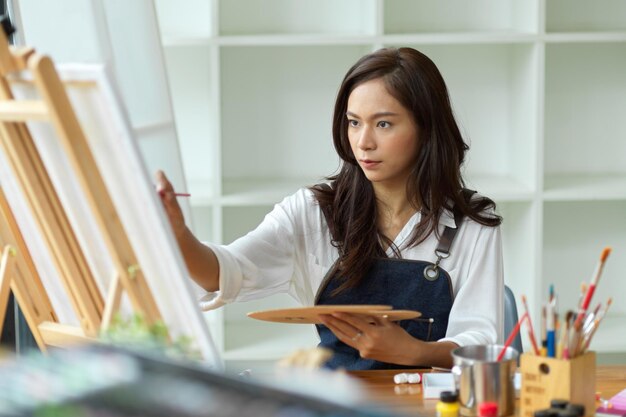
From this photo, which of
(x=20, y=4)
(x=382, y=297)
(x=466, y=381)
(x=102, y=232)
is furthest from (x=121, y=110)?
(x=20, y=4)

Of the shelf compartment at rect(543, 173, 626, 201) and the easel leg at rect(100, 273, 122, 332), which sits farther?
the shelf compartment at rect(543, 173, 626, 201)

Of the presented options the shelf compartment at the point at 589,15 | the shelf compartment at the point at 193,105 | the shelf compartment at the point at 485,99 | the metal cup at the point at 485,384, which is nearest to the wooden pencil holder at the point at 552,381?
the metal cup at the point at 485,384

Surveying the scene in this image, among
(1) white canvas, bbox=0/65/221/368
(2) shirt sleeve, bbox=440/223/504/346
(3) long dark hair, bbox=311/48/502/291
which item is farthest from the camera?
(3) long dark hair, bbox=311/48/502/291

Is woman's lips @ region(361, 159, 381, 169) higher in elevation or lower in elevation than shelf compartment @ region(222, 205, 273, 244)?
higher

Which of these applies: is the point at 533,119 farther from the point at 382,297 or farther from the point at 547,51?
the point at 382,297

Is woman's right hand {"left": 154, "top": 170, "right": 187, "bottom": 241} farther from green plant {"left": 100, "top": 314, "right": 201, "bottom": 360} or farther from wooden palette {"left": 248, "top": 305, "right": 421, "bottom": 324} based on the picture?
green plant {"left": 100, "top": 314, "right": 201, "bottom": 360}

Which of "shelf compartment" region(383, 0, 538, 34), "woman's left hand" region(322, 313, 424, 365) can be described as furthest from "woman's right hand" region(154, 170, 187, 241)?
"shelf compartment" region(383, 0, 538, 34)

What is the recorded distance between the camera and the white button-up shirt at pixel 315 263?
2.35m

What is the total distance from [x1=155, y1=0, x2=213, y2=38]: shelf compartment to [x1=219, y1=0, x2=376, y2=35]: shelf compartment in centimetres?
7

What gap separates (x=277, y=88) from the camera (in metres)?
3.62

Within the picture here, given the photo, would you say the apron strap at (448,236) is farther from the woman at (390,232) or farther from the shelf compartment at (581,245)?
the shelf compartment at (581,245)

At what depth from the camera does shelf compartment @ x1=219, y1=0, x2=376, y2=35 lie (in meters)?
3.55

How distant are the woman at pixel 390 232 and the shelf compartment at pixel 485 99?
1.10 meters

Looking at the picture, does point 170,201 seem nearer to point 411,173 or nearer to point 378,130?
point 378,130
